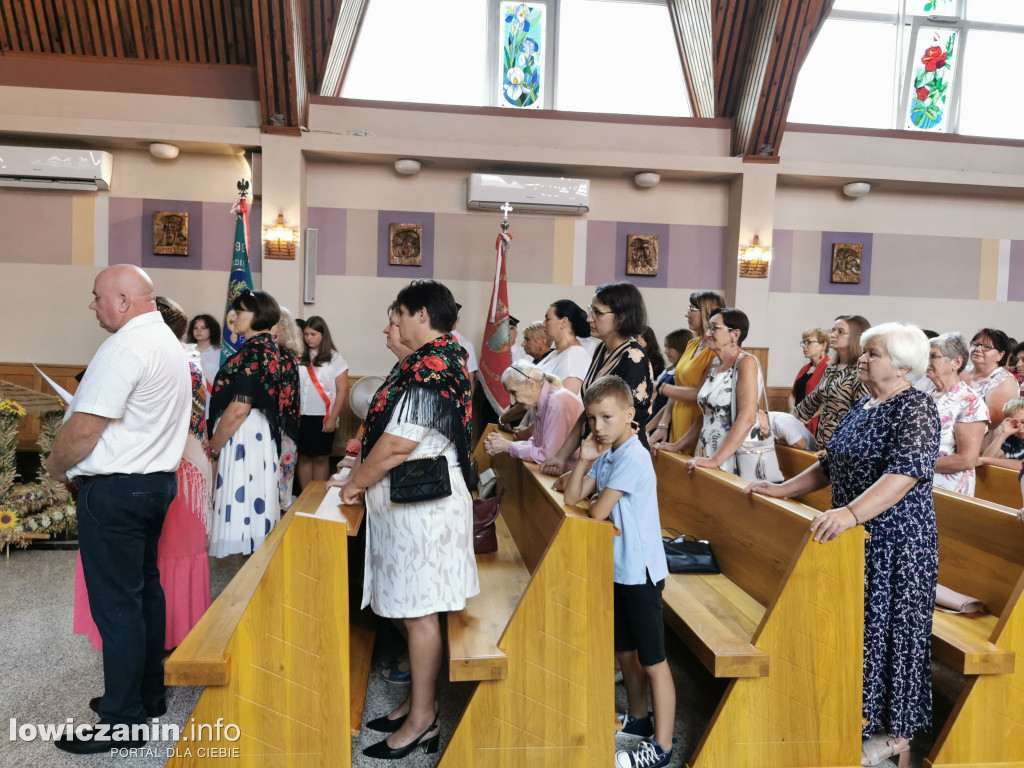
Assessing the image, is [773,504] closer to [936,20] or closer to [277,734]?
[277,734]

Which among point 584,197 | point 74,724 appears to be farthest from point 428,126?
point 74,724

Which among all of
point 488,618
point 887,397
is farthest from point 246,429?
point 887,397

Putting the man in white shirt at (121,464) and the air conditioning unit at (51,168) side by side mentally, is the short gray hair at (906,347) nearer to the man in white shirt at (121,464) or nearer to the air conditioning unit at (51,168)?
the man in white shirt at (121,464)

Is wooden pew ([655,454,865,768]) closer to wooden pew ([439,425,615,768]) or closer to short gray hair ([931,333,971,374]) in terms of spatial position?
wooden pew ([439,425,615,768])

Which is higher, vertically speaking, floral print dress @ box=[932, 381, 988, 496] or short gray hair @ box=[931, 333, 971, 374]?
short gray hair @ box=[931, 333, 971, 374]

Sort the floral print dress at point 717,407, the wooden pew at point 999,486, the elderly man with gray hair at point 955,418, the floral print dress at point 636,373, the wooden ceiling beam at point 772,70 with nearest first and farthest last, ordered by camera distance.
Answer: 1. the floral print dress at point 636,373
2. the elderly man with gray hair at point 955,418
3. the floral print dress at point 717,407
4. the wooden pew at point 999,486
5. the wooden ceiling beam at point 772,70

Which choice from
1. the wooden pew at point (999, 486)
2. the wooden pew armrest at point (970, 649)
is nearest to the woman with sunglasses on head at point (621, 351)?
the wooden pew armrest at point (970, 649)

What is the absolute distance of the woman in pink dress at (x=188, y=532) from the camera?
2850 mm

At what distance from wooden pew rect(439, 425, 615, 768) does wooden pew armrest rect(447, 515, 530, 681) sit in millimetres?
13

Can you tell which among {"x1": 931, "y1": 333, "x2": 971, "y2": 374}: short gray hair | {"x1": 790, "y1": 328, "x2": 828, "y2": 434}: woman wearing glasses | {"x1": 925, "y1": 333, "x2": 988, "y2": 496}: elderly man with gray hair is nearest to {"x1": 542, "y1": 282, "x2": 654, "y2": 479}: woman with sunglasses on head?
{"x1": 925, "y1": 333, "x2": 988, "y2": 496}: elderly man with gray hair

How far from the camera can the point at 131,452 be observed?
233 cm

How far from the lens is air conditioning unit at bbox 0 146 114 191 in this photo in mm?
6734

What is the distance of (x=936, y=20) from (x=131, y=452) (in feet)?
29.2

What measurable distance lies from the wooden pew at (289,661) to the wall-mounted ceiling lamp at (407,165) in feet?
18.6
